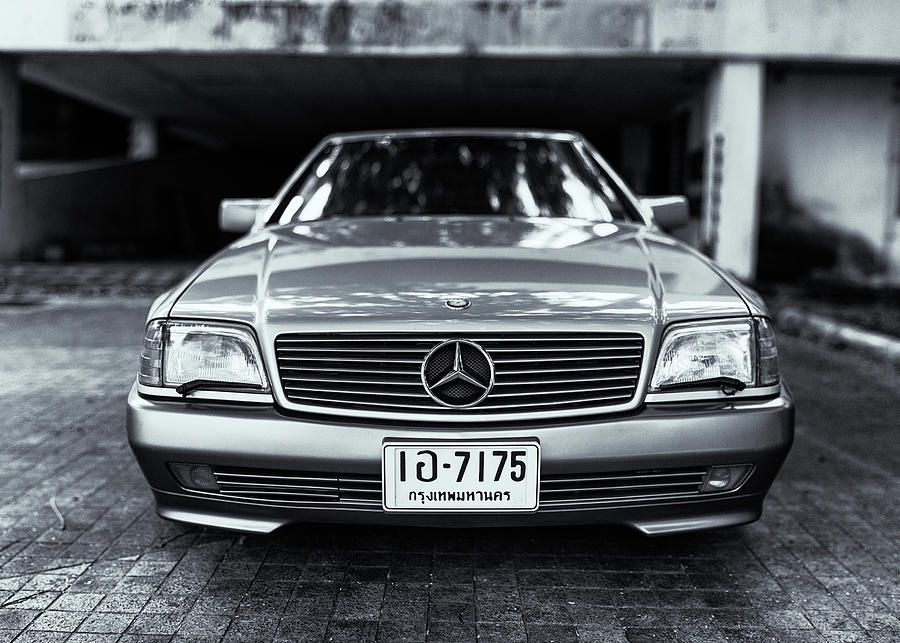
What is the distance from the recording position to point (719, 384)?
7.83ft

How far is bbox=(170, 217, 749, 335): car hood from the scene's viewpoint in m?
2.35

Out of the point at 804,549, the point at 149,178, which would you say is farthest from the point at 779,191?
the point at 149,178

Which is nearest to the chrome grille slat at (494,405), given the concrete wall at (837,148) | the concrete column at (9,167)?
the concrete wall at (837,148)

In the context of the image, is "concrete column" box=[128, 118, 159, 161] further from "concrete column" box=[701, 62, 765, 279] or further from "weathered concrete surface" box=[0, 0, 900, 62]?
"concrete column" box=[701, 62, 765, 279]

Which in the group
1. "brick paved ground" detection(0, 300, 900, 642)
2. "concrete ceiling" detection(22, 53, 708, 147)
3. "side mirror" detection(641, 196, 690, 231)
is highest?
"concrete ceiling" detection(22, 53, 708, 147)

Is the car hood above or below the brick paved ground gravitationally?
above

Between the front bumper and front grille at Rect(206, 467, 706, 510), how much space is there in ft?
0.05

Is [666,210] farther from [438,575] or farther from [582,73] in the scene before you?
[582,73]

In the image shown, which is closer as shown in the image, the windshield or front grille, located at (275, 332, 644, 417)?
front grille, located at (275, 332, 644, 417)

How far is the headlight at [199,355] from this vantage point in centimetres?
237

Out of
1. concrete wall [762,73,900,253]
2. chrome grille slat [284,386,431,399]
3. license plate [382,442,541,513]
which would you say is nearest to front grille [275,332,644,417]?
chrome grille slat [284,386,431,399]

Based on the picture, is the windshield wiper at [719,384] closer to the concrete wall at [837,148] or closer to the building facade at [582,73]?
the building facade at [582,73]

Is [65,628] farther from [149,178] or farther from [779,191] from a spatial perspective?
[149,178]

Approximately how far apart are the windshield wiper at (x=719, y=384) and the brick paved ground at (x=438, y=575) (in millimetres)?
557
